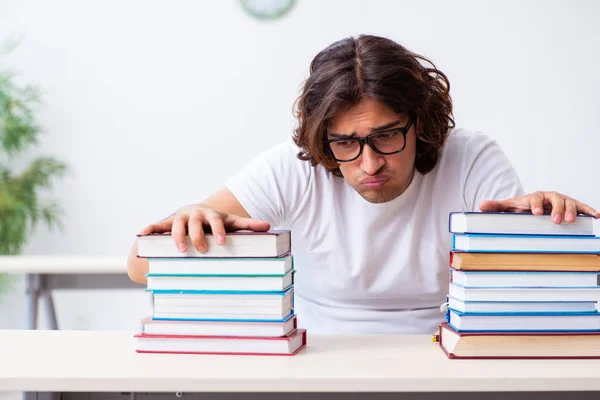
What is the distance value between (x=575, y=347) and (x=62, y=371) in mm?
761

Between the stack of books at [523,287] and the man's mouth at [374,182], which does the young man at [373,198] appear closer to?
the man's mouth at [374,182]

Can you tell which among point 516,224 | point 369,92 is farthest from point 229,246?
point 369,92

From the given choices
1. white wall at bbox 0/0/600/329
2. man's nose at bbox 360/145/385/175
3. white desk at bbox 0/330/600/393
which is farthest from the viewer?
white wall at bbox 0/0/600/329

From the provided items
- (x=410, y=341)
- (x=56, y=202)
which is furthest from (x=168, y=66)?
(x=410, y=341)

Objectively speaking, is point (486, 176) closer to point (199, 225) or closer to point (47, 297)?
point (199, 225)

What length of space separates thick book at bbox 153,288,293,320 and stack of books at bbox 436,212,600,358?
280mm

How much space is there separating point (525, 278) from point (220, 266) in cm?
47

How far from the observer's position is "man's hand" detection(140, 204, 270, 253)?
3.47 ft

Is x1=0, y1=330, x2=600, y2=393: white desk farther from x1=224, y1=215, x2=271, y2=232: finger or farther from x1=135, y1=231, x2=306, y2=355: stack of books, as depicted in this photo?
x1=224, y1=215, x2=271, y2=232: finger

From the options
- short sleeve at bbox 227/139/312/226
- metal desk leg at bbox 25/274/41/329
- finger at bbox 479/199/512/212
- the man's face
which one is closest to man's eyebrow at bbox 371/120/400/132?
the man's face

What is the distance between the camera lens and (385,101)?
1.45 metres

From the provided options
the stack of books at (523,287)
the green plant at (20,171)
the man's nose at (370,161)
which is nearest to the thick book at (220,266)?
the stack of books at (523,287)

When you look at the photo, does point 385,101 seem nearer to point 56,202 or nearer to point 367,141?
point 367,141

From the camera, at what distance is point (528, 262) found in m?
1.05
